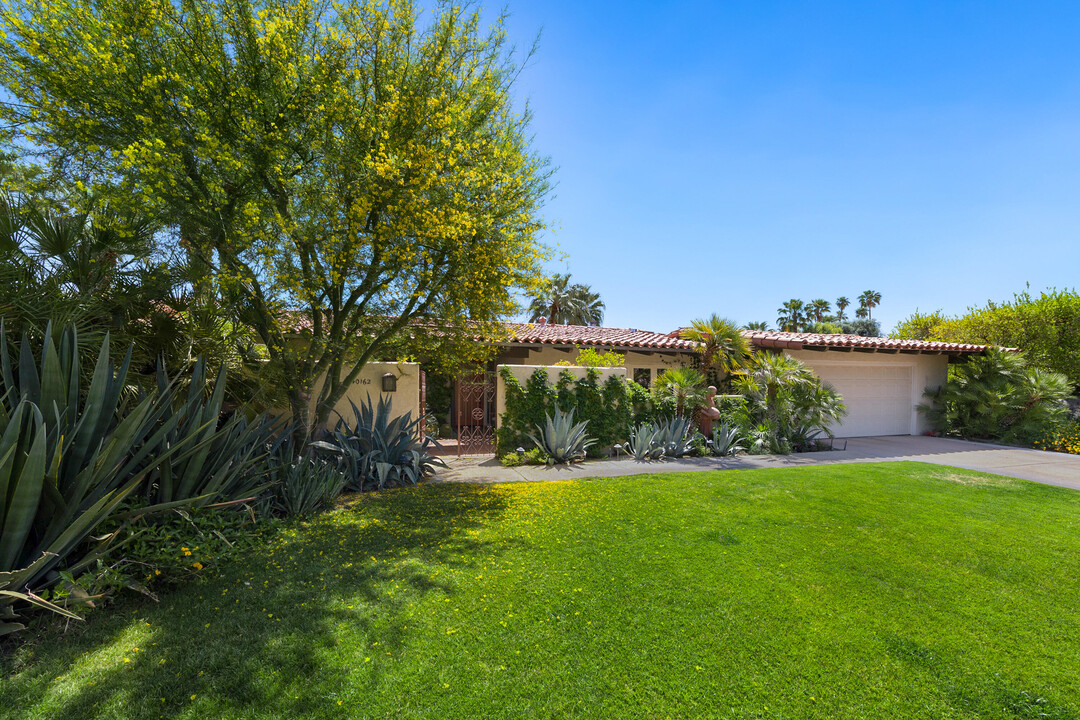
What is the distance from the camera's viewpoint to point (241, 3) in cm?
625

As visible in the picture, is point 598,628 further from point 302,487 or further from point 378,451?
point 378,451

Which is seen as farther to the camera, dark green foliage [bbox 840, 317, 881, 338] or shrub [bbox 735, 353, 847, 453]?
dark green foliage [bbox 840, 317, 881, 338]

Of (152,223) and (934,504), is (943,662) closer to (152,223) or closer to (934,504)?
(934,504)

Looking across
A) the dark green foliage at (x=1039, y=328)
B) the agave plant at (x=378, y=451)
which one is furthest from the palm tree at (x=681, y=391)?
the dark green foliage at (x=1039, y=328)

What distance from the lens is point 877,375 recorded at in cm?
1597

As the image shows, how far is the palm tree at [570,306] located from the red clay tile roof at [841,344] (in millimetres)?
19639

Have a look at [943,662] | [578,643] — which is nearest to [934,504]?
[943,662]

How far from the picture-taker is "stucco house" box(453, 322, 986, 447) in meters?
14.7

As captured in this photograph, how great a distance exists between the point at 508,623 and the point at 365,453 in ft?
17.7

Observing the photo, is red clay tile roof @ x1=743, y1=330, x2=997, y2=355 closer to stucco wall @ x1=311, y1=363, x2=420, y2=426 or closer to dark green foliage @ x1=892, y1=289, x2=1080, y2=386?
dark green foliage @ x1=892, y1=289, x2=1080, y2=386

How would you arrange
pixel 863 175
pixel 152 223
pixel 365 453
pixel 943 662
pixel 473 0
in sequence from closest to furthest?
pixel 943 662 → pixel 152 223 → pixel 473 0 → pixel 365 453 → pixel 863 175

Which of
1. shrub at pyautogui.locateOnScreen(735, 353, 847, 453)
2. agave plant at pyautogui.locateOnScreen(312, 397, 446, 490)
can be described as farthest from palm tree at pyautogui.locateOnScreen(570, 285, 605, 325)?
agave plant at pyautogui.locateOnScreen(312, 397, 446, 490)

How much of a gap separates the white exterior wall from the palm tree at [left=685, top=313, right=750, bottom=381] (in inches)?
136

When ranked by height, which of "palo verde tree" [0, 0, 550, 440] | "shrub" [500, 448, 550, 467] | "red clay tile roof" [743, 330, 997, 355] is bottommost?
"shrub" [500, 448, 550, 467]
